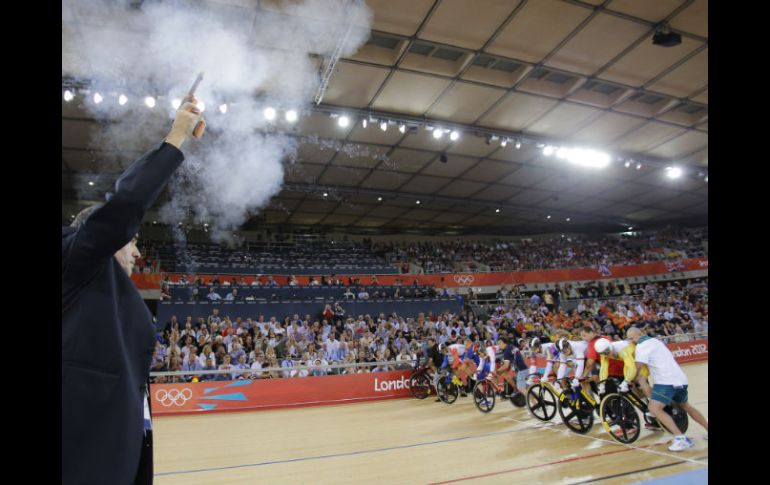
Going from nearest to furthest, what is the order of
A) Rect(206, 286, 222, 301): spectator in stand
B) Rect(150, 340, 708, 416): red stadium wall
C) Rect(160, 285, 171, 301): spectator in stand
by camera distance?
Rect(150, 340, 708, 416): red stadium wall → Rect(160, 285, 171, 301): spectator in stand → Rect(206, 286, 222, 301): spectator in stand

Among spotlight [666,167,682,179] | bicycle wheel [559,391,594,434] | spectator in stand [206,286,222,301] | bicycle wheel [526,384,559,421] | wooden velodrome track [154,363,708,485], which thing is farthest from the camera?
spotlight [666,167,682,179]

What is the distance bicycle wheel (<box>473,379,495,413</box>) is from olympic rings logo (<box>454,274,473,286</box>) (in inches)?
535

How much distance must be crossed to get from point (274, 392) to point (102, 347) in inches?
412

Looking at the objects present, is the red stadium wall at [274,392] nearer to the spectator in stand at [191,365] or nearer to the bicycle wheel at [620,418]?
the spectator in stand at [191,365]

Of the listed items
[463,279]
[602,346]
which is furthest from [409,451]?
[463,279]

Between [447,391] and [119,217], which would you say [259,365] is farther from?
[119,217]

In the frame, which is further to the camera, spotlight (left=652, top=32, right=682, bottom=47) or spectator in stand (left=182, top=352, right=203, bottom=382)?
spectator in stand (left=182, top=352, right=203, bottom=382)

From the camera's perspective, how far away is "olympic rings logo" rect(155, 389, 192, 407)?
9.80 metres

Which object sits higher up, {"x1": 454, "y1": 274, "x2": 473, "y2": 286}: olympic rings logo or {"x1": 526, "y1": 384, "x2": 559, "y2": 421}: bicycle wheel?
{"x1": 454, "y1": 274, "x2": 473, "y2": 286}: olympic rings logo

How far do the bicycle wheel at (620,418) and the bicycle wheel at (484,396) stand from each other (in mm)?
2922

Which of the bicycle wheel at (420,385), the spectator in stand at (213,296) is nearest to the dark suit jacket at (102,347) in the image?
the bicycle wheel at (420,385)

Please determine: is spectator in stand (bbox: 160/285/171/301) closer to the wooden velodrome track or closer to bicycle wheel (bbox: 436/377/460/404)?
the wooden velodrome track

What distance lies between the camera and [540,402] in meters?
7.69

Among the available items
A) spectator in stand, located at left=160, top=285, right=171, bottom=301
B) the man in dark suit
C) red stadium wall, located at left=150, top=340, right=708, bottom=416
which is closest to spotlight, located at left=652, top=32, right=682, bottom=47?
red stadium wall, located at left=150, top=340, right=708, bottom=416
